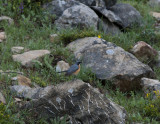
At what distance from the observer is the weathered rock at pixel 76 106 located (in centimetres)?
384

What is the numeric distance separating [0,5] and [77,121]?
5.33 metres

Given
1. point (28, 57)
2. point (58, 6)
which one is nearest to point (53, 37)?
point (28, 57)

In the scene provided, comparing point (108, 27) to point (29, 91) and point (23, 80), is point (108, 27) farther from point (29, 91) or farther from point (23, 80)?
point (29, 91)

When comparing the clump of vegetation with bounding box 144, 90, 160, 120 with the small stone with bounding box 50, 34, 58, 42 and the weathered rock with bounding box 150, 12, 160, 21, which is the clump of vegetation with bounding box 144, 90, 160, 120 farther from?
the weathered rock with bounding box 150, 12, 160, 21

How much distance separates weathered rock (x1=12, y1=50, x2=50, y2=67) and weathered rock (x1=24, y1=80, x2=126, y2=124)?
1.91 metres

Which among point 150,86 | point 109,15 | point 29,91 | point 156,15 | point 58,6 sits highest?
point 58,6

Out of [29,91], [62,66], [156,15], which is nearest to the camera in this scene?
→ [29,91]

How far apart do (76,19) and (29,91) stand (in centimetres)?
371

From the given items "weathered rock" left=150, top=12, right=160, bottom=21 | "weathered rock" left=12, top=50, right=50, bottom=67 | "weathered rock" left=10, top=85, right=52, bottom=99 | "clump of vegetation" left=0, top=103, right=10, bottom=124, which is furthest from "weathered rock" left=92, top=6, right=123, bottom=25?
"clump of vegetation" left=0, top=103, right=10, bottom=124

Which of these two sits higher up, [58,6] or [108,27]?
[58,6]

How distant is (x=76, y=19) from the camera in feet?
25.3

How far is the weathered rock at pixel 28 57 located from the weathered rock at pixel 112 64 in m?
0.79

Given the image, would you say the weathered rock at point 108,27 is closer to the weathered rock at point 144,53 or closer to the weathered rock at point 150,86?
the weathered rock at point 144,53

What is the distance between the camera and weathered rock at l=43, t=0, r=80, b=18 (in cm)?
830
